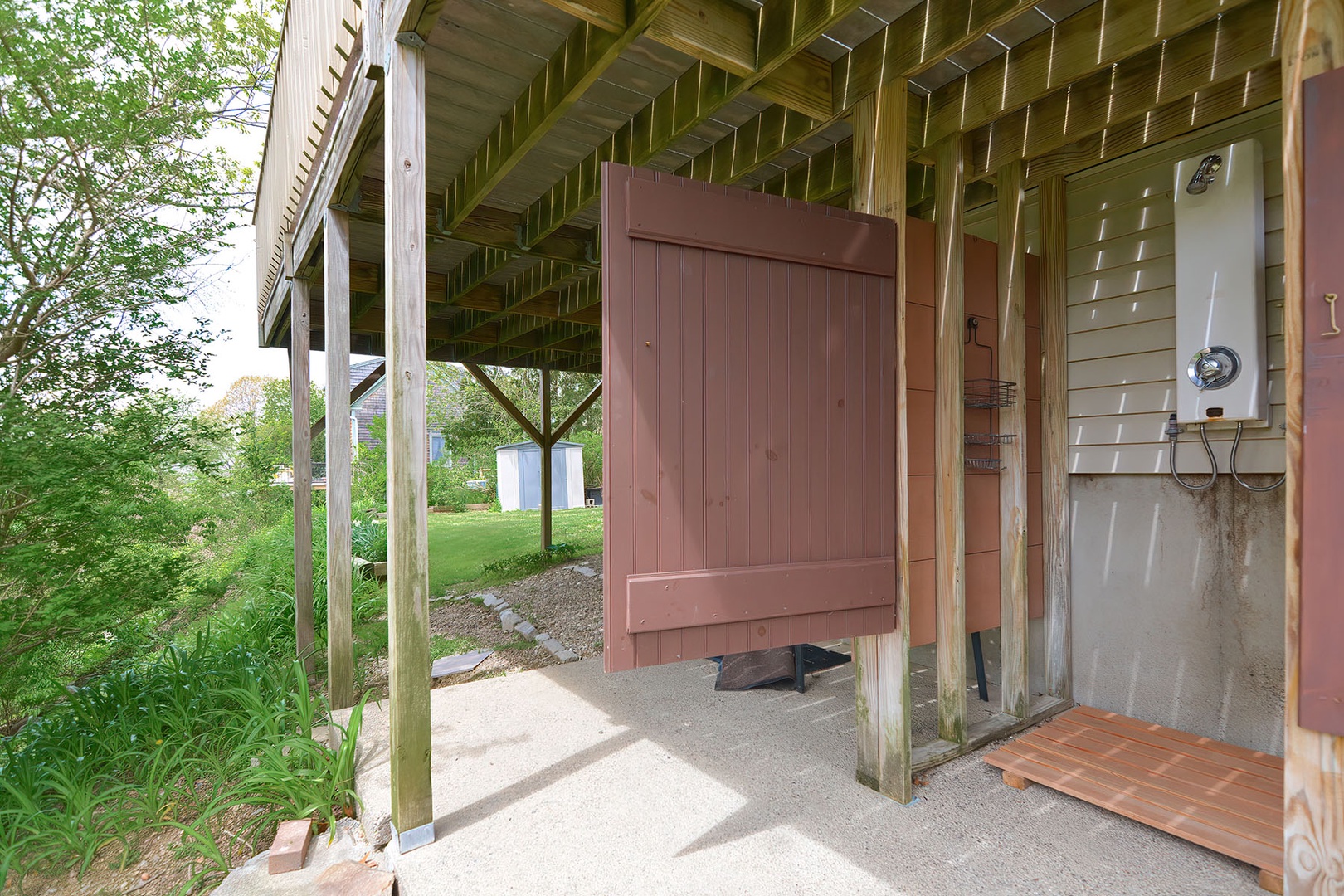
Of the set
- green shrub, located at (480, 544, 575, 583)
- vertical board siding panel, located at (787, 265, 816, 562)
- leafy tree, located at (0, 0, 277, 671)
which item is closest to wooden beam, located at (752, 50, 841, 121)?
vertical board siding panel, located at (787, 265, 816, 562)

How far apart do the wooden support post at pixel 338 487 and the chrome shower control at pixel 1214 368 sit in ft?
11.9

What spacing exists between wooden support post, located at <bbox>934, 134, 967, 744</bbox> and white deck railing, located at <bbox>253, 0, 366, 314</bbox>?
2246mm

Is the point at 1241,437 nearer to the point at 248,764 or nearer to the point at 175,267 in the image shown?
the point at 248,764

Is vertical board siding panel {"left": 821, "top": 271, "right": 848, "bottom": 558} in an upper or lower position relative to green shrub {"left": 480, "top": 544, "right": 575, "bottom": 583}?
upper

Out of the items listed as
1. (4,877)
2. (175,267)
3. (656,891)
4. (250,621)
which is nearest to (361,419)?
(175,267)

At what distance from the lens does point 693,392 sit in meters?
1.86

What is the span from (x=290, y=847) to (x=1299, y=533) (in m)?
2.80

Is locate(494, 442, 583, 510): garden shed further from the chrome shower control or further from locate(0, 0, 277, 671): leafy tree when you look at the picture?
the chrome shower control

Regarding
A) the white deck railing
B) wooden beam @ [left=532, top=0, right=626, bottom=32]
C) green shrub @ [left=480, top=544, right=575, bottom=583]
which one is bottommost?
green shrub @ [left=480, top=544, right=575, bottom=583]

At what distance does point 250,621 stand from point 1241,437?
5.51 m

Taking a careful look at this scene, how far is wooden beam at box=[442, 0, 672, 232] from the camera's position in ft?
6.20

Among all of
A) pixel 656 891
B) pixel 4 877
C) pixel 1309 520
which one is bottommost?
pixel 4 877

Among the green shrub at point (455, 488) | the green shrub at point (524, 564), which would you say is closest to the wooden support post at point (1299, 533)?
the green shrub at point (524, 564)

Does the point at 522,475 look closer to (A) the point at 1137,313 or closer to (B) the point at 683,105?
(B) the point at 683,105
